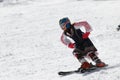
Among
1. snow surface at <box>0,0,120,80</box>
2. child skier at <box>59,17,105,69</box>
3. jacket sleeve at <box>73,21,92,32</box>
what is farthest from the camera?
snow surface at <box>0,0,120,80</box>

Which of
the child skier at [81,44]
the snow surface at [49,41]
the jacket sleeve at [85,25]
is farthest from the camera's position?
the snow surface at [49,41]

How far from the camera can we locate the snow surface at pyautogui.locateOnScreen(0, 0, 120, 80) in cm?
Result: 1164

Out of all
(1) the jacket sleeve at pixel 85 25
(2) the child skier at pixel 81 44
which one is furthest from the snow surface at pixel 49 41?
(1) the jacket sleeve at pixel 85 25

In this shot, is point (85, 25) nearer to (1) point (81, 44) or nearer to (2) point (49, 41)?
(1) point (81, 44)

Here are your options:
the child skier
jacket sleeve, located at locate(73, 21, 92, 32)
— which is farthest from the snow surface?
jacket sleeve, located at locate(73, 21, 92, 32)

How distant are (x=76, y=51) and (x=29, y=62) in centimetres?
384

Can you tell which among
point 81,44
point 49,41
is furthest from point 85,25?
point 49,41

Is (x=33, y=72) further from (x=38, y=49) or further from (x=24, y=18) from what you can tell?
(x=24, y=18)

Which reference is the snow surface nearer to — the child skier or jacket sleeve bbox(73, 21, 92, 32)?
the child skier

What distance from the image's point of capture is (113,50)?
13.3 m

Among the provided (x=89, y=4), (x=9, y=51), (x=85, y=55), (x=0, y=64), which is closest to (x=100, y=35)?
(x=9, y=51)

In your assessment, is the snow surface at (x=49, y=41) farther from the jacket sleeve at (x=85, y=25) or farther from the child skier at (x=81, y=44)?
the jacket sleeve at (x=85, y=25)

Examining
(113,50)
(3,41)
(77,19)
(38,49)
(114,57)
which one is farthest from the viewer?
(77,19)

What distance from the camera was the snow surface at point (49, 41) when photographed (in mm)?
11642
